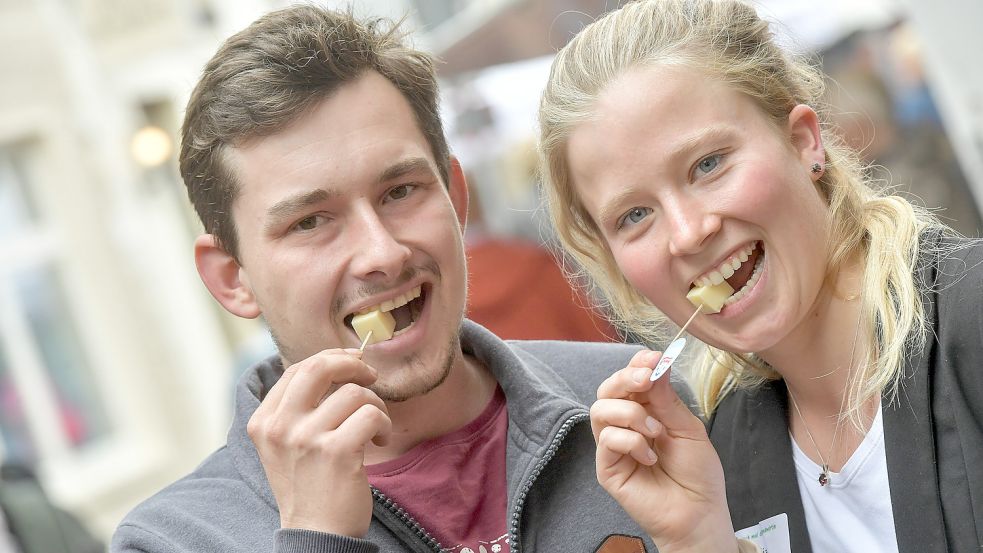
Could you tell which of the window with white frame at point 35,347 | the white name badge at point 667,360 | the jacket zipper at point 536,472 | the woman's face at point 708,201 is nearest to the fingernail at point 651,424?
the white name badge at point 667,360

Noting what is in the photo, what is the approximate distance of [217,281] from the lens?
8.85ft

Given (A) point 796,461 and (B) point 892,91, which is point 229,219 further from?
(B) point 892,91

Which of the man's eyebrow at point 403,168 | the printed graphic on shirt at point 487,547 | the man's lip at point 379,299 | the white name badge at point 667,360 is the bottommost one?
the printed graphic on shirt at point 487,547

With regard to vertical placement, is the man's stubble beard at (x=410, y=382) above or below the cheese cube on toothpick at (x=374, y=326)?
below

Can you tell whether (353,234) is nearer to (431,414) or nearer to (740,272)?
(431,414)

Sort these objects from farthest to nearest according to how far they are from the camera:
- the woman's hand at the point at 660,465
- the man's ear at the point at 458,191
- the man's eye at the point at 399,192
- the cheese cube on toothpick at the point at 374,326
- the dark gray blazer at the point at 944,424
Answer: the man's ear at the point at 458,191, the man's eye at the point at 399,192, the cheese cube on toothpick at the point at 374,326, the woman's hand at the point at 660,465, the dark gray blazer at the point at 944,424

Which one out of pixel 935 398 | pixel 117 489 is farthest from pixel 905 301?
pixel 117 489

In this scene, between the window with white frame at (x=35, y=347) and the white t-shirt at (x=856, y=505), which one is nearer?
the white t-shirt at (x=856, y=505)

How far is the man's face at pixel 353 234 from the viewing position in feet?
7.89

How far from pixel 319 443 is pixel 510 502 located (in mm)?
482

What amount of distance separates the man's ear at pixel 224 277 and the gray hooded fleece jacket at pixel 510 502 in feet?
0.58

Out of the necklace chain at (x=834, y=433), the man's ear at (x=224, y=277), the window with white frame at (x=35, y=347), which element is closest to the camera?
the necklace chain at (x=834, y=433)

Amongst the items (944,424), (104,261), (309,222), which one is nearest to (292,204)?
(309,222)

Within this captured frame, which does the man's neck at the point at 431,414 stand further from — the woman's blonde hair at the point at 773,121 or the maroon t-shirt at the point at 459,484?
the woman's blonde hair at the point at 773,121
